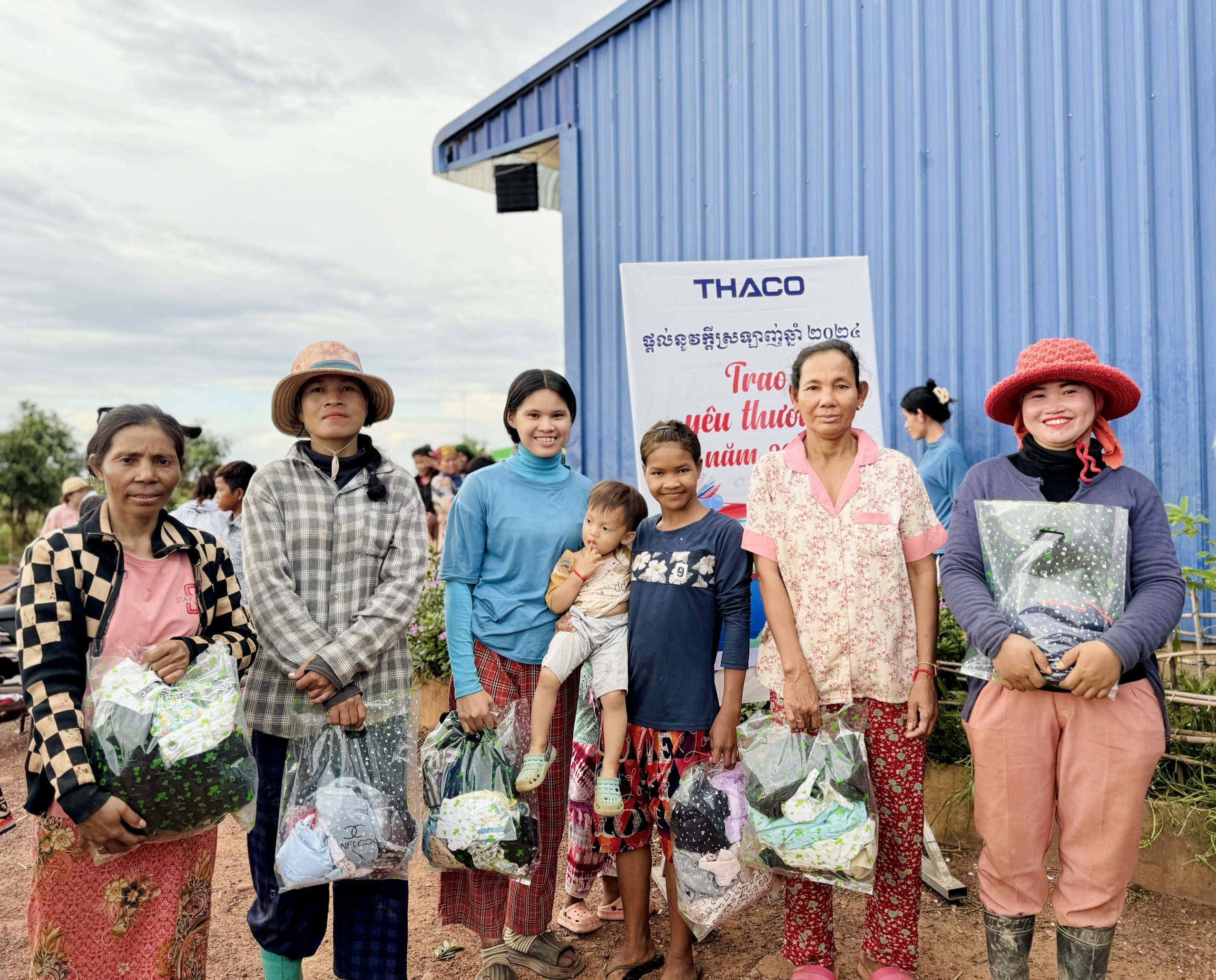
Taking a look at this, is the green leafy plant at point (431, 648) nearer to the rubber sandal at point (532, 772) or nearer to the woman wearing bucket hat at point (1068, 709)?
the rubber sandal at point (532, 772)

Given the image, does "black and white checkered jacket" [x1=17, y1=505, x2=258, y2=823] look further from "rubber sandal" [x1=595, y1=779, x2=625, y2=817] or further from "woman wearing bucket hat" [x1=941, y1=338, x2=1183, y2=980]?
"woman wearing bucket hat" [x1=941, y1=338, x2=1183, y2=980]

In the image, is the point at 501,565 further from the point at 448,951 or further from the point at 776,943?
the point at 776,943

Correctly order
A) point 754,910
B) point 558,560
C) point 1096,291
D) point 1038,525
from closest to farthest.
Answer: point 1038,525 < point 558,560 < point 754,910 < point 1096,291

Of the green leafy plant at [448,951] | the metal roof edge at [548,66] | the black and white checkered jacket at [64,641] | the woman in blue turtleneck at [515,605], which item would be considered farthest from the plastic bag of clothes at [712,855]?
the metal roof edge at [548,66]

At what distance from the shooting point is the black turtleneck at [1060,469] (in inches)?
99.3

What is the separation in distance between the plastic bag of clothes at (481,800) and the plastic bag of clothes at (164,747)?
0.65 m

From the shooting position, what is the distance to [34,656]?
7.12 feet

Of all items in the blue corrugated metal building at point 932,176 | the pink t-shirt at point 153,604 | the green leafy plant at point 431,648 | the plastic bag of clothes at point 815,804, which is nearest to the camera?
the pink t-shirt at point 153,604

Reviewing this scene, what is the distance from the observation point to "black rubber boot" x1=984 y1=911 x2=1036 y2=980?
100 inches

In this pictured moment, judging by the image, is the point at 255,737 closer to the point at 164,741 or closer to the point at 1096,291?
the point at 164,741

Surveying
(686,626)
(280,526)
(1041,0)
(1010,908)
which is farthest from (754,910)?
(1041,0)

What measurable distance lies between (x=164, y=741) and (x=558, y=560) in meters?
1.25

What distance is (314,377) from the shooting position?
2.75m

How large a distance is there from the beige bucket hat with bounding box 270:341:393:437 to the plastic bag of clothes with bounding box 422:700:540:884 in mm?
1052
